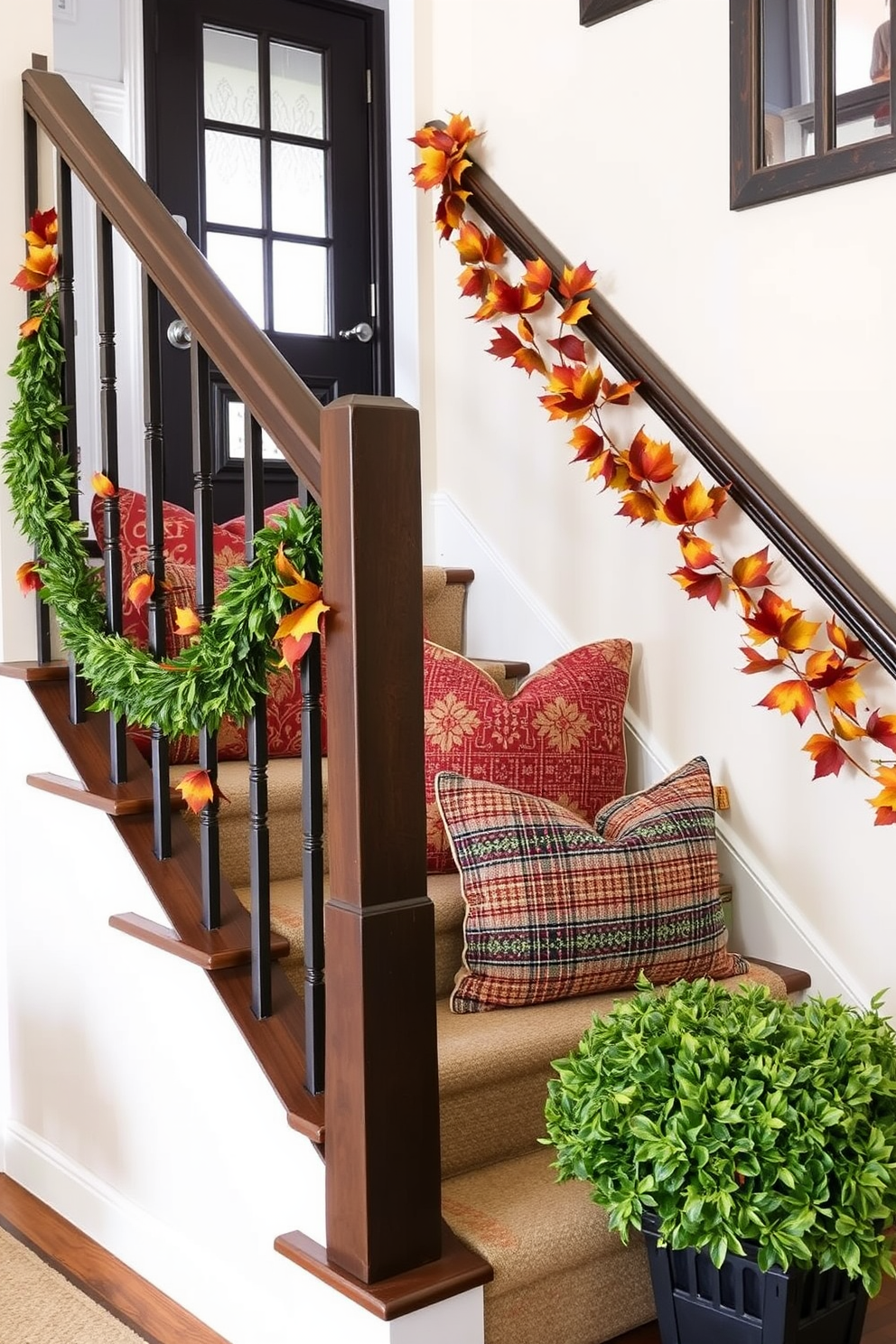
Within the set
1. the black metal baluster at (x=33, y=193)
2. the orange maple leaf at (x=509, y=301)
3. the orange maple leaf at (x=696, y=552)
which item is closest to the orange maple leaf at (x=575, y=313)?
the orange maple leaf at (x=509, y=301)

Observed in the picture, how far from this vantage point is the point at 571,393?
2543mm

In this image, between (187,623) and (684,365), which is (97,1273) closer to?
Answer: (187,623)

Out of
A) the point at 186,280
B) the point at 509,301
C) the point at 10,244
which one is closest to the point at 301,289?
the point at 509,301

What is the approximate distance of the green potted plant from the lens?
1.48 meters

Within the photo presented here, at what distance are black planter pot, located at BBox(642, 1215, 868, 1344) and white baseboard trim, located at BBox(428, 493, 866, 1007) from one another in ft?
2.28

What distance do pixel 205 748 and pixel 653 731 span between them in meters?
0.99

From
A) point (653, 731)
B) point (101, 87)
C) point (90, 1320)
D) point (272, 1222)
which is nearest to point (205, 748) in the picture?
point (272, 1222)

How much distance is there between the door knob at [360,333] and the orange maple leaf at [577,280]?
1596 mm

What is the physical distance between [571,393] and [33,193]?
1.01 m

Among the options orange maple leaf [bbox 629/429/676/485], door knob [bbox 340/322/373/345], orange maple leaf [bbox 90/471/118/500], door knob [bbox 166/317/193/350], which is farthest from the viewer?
door knob [bbox 340/322/373/345]

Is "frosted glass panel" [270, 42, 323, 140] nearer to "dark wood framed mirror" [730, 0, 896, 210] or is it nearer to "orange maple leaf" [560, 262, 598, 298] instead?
"orange maple leaf" [560, 262, 598, 298]

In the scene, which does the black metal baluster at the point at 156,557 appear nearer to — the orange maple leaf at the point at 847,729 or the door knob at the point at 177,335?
the orange maple leaf at the point at 847,729

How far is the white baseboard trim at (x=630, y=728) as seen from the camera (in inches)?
90.4

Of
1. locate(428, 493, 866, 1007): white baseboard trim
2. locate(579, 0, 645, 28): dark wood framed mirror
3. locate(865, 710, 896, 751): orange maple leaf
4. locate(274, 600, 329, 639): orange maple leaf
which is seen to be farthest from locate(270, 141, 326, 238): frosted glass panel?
locate(274, 600, 329, 639): orange maple leaf
